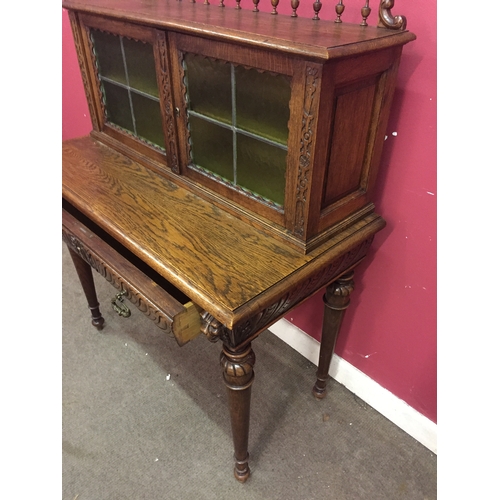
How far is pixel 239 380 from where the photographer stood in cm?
97

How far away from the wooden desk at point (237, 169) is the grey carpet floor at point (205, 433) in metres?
0.14

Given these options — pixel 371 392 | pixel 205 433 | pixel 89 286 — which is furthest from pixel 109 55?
pixel 371 392

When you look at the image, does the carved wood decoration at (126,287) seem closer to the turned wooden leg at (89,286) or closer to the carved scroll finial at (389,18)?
the turned wooden leg at (89,286)

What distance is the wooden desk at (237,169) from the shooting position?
31.8 inches

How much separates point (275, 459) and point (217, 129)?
1002mm

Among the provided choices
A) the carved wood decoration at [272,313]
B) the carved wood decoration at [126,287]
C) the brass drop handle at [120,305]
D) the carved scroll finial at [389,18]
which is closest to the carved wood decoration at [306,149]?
the carved wood decoration at [272,313]

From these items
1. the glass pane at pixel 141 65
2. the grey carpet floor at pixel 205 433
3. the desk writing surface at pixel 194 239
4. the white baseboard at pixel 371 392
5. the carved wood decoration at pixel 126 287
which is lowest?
the grey carpet floor at pixel 205 433

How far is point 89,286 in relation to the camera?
163cm

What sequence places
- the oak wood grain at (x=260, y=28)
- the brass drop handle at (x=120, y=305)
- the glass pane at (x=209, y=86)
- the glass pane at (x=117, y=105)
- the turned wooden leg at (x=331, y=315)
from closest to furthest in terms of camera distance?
the oak wood grain at (x=260, y=28), the glass pane at (x=209, y=86), the brass drop handle at (x=120, y=305), the turned wooden leg at (x=331, y=315), the glass pane at (x=117, y=105)

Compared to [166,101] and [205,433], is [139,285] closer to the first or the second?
[166,101]

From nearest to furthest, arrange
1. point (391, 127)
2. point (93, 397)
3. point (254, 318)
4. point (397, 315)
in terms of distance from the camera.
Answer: point (254, 318), point (391, 127), point (397, 315), point (93, 397)

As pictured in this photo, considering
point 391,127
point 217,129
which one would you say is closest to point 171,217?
point 217,129

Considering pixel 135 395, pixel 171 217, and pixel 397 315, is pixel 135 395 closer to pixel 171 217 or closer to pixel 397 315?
pixel 171 217

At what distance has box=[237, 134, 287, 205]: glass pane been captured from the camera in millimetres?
921
